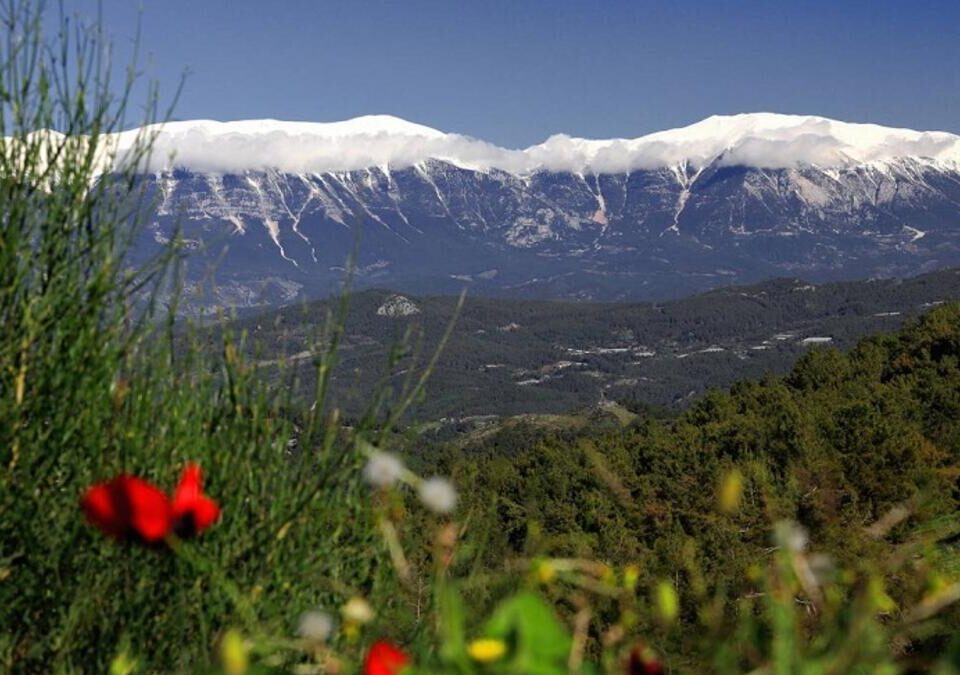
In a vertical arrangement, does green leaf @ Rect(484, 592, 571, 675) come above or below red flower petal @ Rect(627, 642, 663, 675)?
above

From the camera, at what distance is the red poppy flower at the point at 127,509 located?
2027mm

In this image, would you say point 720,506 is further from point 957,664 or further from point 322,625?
point 322,625

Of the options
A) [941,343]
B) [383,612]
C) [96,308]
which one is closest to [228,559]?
[383,612]

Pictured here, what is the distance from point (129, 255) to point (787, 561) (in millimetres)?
2774

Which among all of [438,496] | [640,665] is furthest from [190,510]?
[640,665]

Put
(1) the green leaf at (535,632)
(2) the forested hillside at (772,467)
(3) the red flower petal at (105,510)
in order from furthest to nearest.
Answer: (2) the forested hillside at (772,467)
(3) the red flower petal at (105,510)
(1) the green leaf at (535,632)

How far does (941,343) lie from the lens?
43.2 m

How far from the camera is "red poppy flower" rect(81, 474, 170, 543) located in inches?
79.8

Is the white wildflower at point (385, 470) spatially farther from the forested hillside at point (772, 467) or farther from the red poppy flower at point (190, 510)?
the forested hillside at point (772, 467)

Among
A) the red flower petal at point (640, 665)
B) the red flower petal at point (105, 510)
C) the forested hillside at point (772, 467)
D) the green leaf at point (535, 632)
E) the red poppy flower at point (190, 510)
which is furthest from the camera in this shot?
the forested hillside at point (772, 467)

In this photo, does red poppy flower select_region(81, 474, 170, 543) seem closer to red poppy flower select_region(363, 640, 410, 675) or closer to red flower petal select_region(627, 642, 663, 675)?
red poppy flower select_region(363, 640, 410, 675)

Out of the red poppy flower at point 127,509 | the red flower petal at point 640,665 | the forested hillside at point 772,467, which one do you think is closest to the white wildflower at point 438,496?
the red flower petal at point 640,665

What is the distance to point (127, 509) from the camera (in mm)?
2043

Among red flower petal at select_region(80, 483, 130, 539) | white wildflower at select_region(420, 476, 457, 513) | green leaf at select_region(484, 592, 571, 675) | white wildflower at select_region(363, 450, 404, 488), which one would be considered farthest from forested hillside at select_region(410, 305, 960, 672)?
red flower petal at select_region(80, 483, 130, 539)
